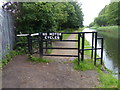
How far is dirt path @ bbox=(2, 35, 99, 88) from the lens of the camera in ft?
12.1

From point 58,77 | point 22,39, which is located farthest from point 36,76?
point 22,39

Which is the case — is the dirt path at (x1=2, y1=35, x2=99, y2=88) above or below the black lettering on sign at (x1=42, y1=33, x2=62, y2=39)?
below

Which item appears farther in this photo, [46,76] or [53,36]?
[53,36]

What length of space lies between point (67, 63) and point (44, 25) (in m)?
3.24

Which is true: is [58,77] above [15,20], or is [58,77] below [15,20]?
below

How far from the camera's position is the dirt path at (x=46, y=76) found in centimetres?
369

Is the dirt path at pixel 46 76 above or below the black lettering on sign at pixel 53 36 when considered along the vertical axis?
below

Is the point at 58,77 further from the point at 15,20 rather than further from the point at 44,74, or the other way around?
the point at 15,20

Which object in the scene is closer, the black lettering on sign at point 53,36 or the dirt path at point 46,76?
the dirt path at point 46,76

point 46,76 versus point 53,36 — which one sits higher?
point 53,36

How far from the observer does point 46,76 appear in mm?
4223

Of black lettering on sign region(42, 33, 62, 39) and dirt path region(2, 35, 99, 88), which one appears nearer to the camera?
dirt path region(2, 35, 99, 88)

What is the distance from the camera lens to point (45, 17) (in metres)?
7.68

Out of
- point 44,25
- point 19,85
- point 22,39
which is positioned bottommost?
point 19,85
